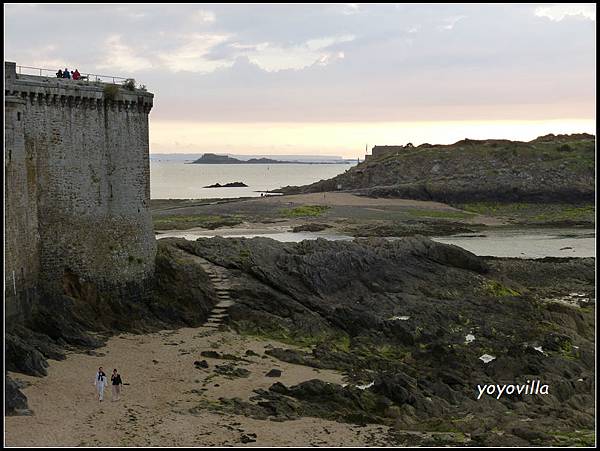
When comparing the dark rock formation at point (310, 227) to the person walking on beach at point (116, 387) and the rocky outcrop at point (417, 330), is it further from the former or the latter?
the person walking on beach at point (116, 387)

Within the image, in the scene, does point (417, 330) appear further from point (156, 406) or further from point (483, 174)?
point (483, 174)

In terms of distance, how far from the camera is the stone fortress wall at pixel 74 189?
1063 inches

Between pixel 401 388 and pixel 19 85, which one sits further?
pixel 19 85

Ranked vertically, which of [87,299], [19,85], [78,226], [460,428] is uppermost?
[19,85]

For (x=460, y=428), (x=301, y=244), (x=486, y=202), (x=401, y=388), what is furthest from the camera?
(x=486, y=202)

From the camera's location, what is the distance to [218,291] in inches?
1329

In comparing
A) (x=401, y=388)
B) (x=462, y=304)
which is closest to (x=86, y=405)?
(x=401, y=388)

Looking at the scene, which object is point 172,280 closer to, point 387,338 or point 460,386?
point 387,338

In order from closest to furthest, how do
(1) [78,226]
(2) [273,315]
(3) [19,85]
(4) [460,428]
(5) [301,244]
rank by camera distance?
(4) [460,428]
(3) [19,85]
(1) [78,226]
(2) [273,315]
(5) [301,244]

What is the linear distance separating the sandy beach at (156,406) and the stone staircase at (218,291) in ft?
10.5

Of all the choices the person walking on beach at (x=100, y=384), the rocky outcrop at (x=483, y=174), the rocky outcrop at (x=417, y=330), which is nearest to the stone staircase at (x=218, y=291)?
the rocky outcrop at (x=417, y=330)

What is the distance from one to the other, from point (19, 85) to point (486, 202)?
226ft

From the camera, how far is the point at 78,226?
29969 mm

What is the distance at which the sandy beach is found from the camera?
19.6 m
